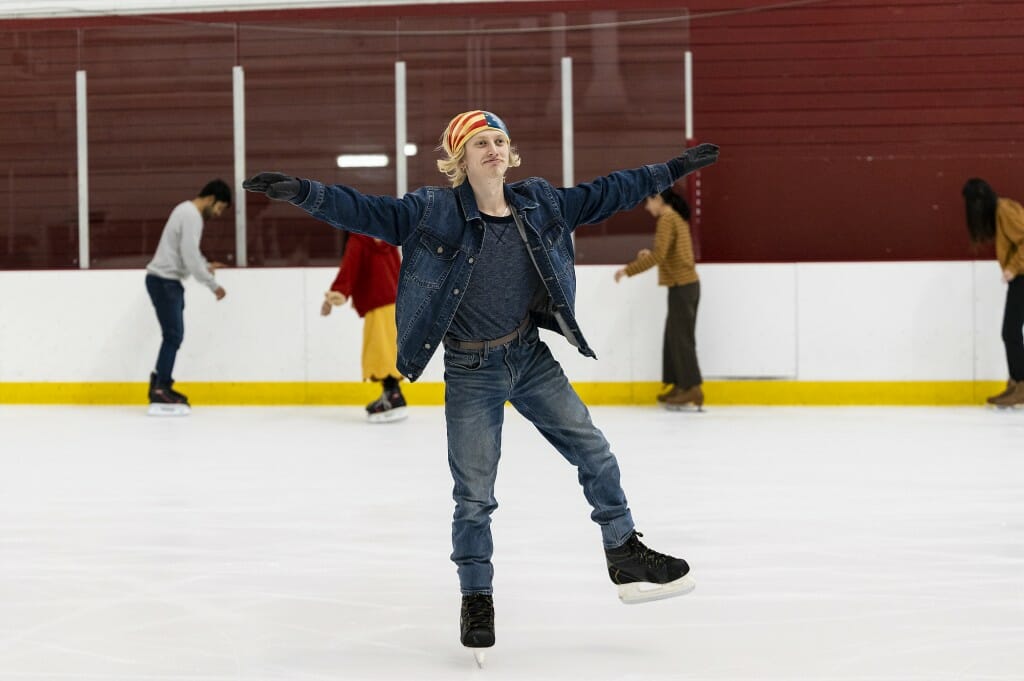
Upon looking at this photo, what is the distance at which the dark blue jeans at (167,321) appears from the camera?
27.0 ft

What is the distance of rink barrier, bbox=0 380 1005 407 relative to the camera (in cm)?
834

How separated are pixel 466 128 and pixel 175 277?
5.92 m

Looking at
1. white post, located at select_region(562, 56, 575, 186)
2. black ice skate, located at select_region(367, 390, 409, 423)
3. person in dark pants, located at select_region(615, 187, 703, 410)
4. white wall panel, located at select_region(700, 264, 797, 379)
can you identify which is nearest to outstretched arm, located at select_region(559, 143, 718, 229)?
black ice skate, located at select_region(367, 390, 409, 423)

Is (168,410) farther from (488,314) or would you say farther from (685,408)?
(488,314)

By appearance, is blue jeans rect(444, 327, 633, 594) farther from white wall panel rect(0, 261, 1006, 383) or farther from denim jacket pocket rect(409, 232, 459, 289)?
white wall panel rect(0, 261, 1006, 383)

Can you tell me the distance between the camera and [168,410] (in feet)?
26.8

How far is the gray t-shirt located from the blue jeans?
0.05 meters

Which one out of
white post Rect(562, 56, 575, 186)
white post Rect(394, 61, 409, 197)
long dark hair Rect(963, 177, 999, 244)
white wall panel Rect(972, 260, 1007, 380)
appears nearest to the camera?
long dark hair Rect(963, 177, 999, 244)

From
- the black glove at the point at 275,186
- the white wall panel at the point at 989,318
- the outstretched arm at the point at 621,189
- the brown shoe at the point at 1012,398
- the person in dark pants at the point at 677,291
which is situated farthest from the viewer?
the white wall panel at the point at 989,318

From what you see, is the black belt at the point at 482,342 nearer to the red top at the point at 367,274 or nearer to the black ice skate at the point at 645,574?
the black ice skate at the point at 645,574

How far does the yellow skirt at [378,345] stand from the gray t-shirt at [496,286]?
4756mm

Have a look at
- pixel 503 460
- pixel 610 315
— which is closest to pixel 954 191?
pixel 610 315

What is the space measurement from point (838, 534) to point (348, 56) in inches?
256

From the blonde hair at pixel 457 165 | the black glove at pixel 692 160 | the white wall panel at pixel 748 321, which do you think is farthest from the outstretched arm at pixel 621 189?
the white wall panel at pixel 748 321
